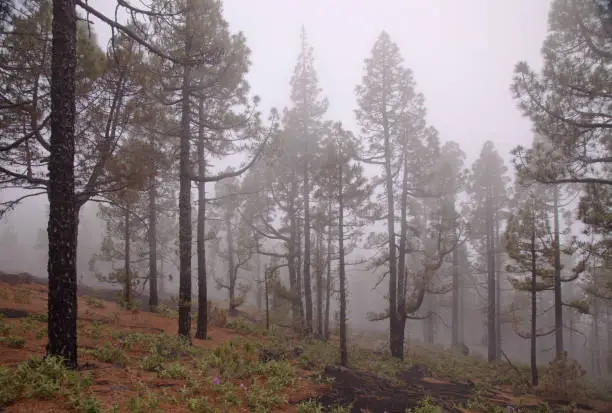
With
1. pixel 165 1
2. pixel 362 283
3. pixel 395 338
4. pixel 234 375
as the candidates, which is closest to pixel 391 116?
pixel 395 338

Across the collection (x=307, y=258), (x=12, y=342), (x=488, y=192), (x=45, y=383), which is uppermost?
(x=488, y=192)

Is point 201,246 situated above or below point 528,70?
below

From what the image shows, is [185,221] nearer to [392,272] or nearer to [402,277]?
[392,272]

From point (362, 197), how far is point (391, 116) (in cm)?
463

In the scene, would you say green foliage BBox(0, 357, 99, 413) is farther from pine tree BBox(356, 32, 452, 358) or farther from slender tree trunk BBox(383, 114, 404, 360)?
pine tree BBox(356, 32, 452, 358)

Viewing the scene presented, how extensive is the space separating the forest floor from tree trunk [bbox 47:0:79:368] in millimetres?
566

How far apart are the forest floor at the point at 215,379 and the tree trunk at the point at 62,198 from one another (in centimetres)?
57

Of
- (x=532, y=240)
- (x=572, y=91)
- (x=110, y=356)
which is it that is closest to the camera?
(x=110, y=356)

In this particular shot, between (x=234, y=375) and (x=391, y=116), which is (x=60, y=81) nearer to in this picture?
→ (x=234, y=375)

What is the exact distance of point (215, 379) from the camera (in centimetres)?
695

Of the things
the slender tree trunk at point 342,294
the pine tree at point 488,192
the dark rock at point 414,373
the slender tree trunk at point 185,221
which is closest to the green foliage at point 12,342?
the slender tree trunk at point 185,221

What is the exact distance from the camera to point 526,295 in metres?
33.8

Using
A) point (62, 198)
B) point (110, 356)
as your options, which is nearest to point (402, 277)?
point (110, 356)

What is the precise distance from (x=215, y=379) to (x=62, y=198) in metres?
4.60
